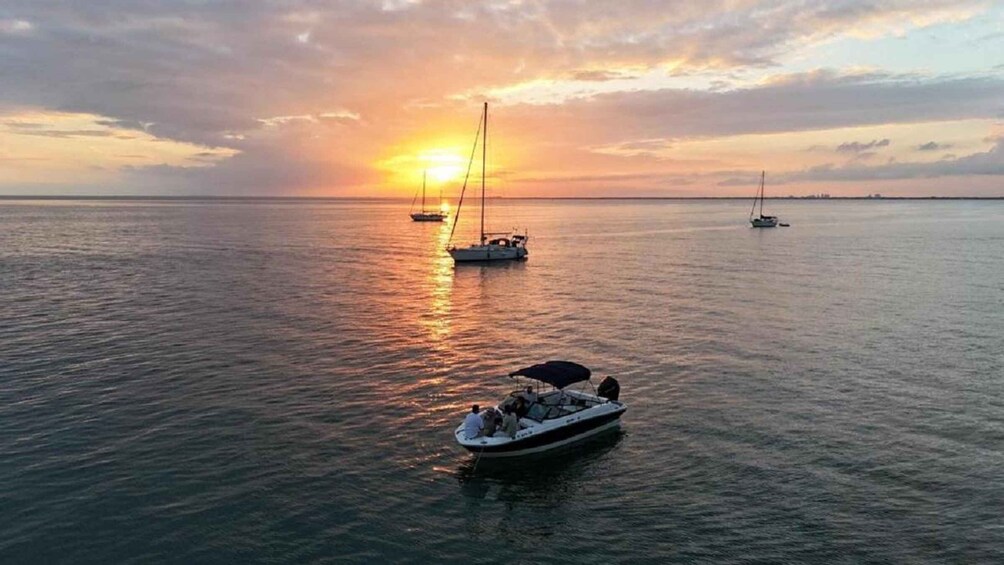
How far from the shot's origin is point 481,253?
105500 mm

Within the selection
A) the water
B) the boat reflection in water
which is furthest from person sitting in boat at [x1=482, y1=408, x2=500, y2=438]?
the water

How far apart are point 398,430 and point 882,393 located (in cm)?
2726

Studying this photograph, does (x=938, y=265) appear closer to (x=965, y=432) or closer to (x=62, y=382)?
(x=965, y=432)

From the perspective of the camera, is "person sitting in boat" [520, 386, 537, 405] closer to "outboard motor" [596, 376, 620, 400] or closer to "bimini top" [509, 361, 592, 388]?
"bimini top" [509, 361, 592, 388]

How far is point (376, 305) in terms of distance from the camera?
66.6 metres

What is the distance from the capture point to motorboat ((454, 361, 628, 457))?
2934cm

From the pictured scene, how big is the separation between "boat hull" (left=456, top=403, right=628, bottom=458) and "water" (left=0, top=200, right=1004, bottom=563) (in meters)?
0.78

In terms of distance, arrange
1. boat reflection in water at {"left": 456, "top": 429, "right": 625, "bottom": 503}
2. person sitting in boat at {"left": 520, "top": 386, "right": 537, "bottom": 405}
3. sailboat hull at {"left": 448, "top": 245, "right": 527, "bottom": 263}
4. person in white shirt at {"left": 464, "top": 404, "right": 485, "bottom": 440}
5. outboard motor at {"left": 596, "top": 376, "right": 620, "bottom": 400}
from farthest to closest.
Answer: sailboat hull at {"left": 448, "top": 245, "right": 527, "bottom": 263} → outboard motor at {"left": 596, "top": 376, "right": 620, "bottom": 400} → person sitting in boat at {"left": 520, "top": 386, "right": 537, "bottom": 405} → person in white shirt at {"left": 464, "top": 404, "right": 485, "bottom": 440} → boat reflection in water at {"left": 456, "top": 429, "right": 625, "bottom": 503}

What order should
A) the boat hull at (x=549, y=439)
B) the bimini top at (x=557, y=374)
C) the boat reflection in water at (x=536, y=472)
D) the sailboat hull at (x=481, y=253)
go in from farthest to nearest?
the sailboat hull at (x=481, y=253) < the bimini top at (x=557, y=374) < the boat hull at (x=549, y=439) < the boat reflection in water at (x=536, y=472)

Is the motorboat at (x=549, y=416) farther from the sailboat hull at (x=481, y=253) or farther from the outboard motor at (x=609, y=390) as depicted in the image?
the sailboat hull at (x=481, y=253)

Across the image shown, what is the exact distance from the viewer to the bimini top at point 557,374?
3228 cm

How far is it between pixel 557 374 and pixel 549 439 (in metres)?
3.45

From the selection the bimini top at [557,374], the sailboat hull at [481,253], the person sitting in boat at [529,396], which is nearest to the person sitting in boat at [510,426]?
the person sitting in boat at [529,396]

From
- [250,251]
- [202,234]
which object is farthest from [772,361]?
[202,234]
